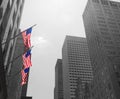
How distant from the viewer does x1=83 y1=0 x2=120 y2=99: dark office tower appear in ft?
298

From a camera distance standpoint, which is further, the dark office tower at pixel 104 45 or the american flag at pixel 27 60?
the dark office tower at pixel 104 45

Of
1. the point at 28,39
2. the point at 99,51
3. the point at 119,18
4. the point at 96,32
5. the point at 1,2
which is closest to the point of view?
the point at 1,2

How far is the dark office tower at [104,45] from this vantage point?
9069 centimetres

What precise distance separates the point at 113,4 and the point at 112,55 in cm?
6655

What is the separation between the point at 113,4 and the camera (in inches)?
6260

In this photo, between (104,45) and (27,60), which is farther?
(104,45)

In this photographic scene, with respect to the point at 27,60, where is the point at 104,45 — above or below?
above

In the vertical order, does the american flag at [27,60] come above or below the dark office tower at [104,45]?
below

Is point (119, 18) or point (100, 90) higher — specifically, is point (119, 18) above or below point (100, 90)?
above

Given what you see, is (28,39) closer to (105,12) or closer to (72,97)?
(105,12)

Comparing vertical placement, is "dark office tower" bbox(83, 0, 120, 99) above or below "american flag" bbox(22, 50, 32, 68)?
above

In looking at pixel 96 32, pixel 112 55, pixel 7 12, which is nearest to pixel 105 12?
pixel 96 32

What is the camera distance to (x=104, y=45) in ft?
376

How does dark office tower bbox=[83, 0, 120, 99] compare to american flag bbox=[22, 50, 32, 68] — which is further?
dark office tower bbox=[83, 0, 120, 99]
